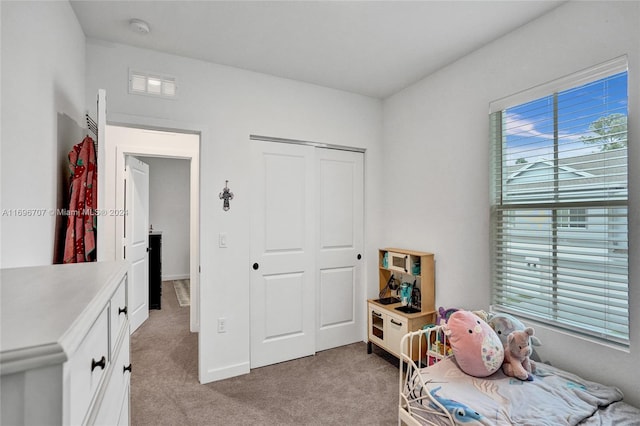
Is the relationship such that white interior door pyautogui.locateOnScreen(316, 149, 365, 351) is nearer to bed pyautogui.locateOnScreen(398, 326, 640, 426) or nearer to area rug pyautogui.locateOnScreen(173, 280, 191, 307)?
bed pyautogui.locateOnScreen(398, 326, 640, 426)

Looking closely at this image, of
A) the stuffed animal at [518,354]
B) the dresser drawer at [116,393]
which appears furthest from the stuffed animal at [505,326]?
the dresser drawer at [116,393]

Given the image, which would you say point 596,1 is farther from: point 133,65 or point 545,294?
point 133,65

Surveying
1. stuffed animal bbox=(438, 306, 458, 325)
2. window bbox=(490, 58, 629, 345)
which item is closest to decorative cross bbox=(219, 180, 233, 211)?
stuffed animal bbox=(438, 306, 458, 325)

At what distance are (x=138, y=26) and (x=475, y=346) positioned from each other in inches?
113

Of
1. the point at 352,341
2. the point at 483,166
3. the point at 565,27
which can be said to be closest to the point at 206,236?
the point at 352,341

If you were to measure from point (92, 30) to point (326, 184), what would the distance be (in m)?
2.18

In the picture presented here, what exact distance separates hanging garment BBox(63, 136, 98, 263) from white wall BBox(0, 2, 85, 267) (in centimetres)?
7

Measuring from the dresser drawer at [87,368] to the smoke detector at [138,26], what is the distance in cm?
202

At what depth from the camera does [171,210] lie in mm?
6473

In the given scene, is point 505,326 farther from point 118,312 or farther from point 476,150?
point 118,312

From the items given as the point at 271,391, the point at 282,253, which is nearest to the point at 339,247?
the point at 282,253

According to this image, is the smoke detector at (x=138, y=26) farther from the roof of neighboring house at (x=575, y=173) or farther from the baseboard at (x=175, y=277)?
the baseboard at (x=175, y=277)

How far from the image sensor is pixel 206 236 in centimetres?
261

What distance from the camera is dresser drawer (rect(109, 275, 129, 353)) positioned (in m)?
0.93
